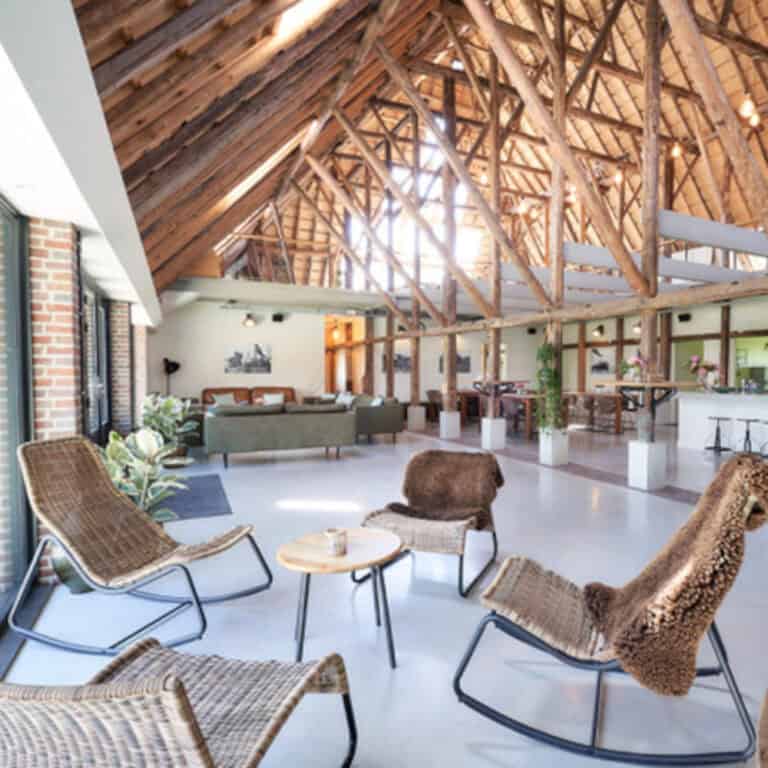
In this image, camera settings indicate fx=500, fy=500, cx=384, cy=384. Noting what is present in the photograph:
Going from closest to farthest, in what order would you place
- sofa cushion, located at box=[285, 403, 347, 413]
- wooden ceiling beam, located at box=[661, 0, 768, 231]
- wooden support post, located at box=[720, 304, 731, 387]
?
wooden ceiling beam, located at box=[661, 0, 768, 231] < sofa cushion, located at box=[285, 403, 347, 413] < wooden support post, located at box=[720, 304, 731, 387]

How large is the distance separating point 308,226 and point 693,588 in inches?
623

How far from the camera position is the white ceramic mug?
243 cm

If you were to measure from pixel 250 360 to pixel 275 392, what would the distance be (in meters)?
1.08

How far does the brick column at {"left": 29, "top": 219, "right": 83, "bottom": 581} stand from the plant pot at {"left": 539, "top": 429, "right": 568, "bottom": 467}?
596 cm

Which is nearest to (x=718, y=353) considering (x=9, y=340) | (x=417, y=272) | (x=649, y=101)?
(x=417, y=272)

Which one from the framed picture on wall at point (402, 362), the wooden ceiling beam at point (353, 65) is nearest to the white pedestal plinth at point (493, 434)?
the wooden ceiling beam at point (353, 65)

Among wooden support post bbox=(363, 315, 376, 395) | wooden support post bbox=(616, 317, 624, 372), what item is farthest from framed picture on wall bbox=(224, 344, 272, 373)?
wooden support post bbox=(616, 317, 624, 372)

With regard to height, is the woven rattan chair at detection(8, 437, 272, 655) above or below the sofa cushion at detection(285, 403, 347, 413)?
below

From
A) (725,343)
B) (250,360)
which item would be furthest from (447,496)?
(725,343)

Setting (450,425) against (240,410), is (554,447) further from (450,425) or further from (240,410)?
(240,410)

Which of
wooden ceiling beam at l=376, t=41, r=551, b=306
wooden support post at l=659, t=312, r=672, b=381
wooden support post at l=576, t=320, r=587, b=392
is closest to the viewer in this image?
wooden ceiling beam at l=376, t=41, r=551, b=306

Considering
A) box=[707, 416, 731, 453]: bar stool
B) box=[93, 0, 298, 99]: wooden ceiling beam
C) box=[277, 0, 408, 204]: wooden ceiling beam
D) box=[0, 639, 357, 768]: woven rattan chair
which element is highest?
box=[277, 0, 408, 204]: wooden ceiling beam

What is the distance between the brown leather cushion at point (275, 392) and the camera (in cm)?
1291

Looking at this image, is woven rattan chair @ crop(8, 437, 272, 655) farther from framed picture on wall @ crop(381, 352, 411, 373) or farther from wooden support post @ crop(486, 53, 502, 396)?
framed picture on wall @ crop(381, 352, 411, 373)
